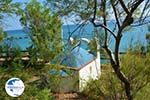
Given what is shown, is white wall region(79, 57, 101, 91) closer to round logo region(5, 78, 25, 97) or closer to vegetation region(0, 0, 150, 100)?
vegetation region(0, 0, 150, 100)

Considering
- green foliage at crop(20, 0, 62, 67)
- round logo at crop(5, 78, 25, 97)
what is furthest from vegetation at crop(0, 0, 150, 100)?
round logo at crop(5, 78, 25, 97)

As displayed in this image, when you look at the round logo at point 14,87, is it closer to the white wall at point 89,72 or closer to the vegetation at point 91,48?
the vegetation at point 91,48

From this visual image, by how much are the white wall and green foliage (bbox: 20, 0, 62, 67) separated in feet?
5.92

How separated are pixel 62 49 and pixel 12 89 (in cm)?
608

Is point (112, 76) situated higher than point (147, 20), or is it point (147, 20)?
point (147, 20)

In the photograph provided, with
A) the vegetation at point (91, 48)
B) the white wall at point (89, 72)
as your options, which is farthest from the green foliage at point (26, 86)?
the white wall at point (89, 72)

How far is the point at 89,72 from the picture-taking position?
16.9m

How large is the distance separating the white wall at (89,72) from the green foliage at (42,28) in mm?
1804

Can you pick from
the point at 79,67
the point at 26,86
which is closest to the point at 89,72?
the point at 79,67

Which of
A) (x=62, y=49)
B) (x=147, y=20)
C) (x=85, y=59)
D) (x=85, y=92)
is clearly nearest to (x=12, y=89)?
(x=147, y=20)

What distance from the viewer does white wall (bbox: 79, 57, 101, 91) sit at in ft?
50.9

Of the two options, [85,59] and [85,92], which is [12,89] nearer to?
[85,92]

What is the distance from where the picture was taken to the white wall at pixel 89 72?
15.5 metres

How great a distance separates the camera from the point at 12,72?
32.4 ft
